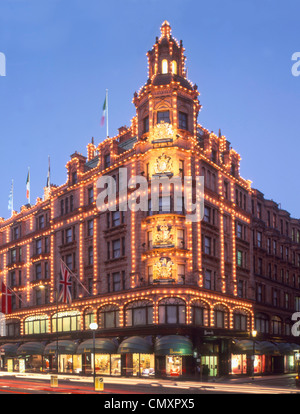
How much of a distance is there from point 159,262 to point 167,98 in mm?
18158

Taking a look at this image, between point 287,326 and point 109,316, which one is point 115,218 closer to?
point 109,316

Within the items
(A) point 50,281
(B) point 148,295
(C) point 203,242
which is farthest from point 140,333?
(A) point 50,281

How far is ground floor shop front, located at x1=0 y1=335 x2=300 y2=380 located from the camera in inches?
2122

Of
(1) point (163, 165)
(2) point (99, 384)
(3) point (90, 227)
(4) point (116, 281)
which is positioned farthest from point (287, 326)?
(2) point (99, 384)

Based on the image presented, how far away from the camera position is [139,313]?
5797cm

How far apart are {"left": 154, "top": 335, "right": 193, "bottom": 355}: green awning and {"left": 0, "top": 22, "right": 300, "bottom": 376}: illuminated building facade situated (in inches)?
4.0

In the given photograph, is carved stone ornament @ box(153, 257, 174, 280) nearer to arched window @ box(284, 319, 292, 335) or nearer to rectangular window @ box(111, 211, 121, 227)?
rectangular window @ box(111, 211, 121, 227)

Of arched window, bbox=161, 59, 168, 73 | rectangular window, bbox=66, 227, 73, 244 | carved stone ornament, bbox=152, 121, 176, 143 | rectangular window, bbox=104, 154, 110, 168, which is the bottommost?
rectangular window, bbox=66, 227, 73, 244

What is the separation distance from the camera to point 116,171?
64688mm

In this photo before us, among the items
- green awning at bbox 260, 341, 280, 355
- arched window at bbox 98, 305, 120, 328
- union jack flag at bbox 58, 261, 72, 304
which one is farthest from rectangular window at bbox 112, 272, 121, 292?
green awning at bbox 260, 341, 280, 355

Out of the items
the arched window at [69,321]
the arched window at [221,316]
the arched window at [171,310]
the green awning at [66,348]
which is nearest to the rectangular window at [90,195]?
the arched window at [69,321]
